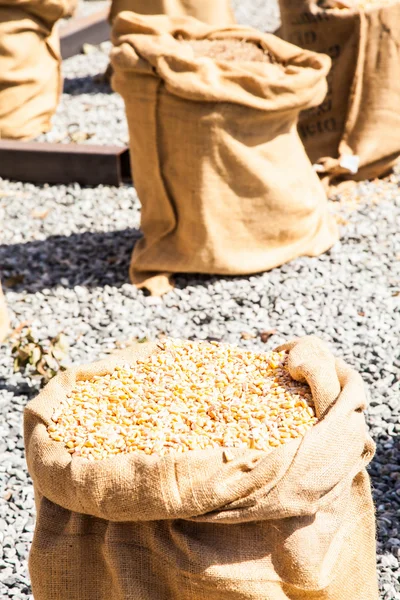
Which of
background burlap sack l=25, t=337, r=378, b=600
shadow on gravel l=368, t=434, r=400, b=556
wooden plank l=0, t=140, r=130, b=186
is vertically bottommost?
wooden plank l=0, t=140, r=130, b=186

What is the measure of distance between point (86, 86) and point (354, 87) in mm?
3306

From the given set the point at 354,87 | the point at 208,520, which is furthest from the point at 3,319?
the point at 354,87

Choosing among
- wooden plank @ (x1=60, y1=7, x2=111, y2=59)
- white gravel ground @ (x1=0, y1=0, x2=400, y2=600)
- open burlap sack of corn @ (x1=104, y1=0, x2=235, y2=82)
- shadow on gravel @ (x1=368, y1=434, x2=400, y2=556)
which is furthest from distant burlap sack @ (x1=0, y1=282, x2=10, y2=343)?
wooden plank @ (x1=60, y1=7, x2=111, y2=59)

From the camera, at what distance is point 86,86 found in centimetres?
779

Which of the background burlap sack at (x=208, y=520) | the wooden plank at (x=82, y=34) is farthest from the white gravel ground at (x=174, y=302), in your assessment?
the wooden plank at (x=82, y=34)

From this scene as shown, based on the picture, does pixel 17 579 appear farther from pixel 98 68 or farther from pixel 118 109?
pixel 98 68

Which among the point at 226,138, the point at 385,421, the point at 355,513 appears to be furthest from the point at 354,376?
the point at 226,138

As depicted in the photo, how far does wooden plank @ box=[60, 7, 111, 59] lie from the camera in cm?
853

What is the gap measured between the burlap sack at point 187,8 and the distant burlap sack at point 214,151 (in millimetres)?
2059

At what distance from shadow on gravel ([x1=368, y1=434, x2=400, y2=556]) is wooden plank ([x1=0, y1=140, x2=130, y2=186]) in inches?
123

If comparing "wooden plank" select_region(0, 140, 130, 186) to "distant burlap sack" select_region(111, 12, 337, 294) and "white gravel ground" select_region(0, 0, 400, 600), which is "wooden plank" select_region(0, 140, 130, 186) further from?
"distant burlap sack" select_region(111, 12, 337, 294)

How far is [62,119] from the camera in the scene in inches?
272

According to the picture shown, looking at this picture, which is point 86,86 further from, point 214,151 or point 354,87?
point 214,151

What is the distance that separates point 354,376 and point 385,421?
108cm
